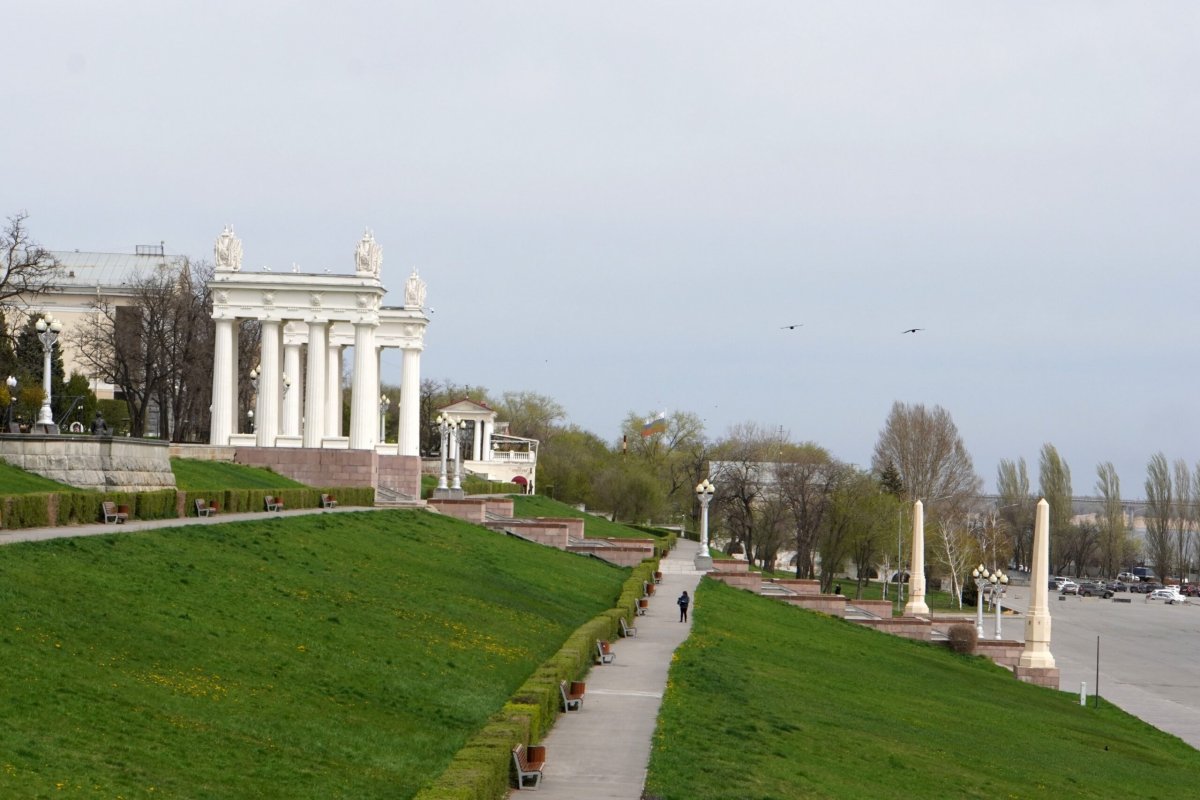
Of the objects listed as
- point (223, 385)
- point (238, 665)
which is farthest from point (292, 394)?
point (238, 665)

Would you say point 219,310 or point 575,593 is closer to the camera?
point 575,593

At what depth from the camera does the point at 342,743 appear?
53.4ft

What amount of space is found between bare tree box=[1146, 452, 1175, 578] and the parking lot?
3356cm

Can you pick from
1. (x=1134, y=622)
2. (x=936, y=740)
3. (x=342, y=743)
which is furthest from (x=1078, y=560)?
(x=342, y=743)

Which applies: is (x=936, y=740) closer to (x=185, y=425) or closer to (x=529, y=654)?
(x=529, y=654)

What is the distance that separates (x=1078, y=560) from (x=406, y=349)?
100381 millimetres

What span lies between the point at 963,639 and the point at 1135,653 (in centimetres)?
2249

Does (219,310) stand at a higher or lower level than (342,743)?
higher

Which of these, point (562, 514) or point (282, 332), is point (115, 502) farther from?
point (562, 514)

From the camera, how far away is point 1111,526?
6033 inches

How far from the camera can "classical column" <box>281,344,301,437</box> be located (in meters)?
68.7

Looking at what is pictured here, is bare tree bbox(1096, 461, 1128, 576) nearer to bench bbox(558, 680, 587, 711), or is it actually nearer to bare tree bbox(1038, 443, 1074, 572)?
bare tree bbox(1038, 443, 1074, 572)

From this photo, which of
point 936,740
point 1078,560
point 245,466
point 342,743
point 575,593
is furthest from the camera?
point 1078,560

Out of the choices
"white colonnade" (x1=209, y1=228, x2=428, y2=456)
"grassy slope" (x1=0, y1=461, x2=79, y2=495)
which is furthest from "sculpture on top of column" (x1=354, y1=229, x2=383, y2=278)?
"grassy slope" (x1=0, y1=461, x2=79, y2=495)
